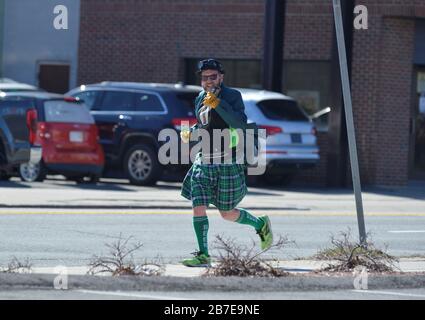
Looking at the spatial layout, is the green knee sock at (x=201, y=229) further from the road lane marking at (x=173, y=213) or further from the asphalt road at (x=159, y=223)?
the road lane marking at (x=173, y=213)

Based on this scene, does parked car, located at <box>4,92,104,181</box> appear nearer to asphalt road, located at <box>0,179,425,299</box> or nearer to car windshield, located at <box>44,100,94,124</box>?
car windshield, located at <box>44,100,94,124</box>

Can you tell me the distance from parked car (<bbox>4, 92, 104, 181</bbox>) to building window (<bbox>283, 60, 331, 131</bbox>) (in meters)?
5.76

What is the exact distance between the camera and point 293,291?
382 inches

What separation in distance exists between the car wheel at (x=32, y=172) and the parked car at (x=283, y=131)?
3.99m

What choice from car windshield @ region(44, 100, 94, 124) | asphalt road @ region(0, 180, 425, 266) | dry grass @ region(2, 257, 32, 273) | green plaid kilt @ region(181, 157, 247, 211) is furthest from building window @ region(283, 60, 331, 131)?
dry grass @ region(2, 257, 32, 273)

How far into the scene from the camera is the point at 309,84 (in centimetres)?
2566

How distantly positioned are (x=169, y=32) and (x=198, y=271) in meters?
16.4

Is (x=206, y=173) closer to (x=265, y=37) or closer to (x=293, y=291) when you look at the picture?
(x=293, y=291)

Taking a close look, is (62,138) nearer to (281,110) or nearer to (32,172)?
(32,172)

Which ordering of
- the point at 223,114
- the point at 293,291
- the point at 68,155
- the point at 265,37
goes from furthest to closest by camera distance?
the point at 265,37
the point at 68,155
the point at 223,114
the point at 293,291

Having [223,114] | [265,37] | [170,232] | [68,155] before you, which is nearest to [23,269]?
[223,114]

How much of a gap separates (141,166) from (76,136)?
5.19ft

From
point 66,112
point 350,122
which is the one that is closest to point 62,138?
point 66,112

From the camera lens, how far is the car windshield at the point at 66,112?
21.2 meters
